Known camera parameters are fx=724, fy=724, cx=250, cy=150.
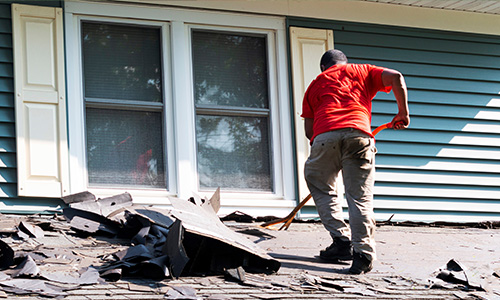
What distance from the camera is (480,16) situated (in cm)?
813

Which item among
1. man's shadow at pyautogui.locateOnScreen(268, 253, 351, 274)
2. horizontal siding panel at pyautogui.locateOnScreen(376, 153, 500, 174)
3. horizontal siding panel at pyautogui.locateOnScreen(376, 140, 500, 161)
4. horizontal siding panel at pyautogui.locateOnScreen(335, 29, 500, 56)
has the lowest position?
man's shadow at pyautogui.locateOnScreen(268, 253, 351, 274)

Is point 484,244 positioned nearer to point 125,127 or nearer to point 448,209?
point 448,209

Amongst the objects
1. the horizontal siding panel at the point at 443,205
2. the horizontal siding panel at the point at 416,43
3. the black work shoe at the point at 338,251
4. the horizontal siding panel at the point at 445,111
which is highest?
the horizontal siding panel at the point at 416,43

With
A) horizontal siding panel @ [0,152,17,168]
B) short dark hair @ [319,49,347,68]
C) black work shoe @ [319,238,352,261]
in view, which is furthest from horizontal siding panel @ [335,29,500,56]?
horizontal siding panel @ [0,152,17,168]

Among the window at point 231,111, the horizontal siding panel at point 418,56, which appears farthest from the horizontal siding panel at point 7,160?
→ the horizontal siding panel at point 418,56

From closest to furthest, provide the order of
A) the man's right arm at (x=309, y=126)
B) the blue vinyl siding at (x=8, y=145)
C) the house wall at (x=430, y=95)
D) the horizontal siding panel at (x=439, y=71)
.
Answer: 1. the man's right arm at (x=309, y=126)
2. the blue vinyl siding at (x=8, y=145)
3. the house wall at (x=430, y=95)
4. the horizontal siding panel at (x=439, y=71)

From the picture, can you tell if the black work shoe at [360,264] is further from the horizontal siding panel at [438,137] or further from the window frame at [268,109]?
the horizontal siding panel at [438,137]

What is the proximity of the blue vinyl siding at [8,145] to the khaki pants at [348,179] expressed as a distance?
2558mm

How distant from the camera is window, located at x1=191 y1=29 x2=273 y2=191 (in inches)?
275

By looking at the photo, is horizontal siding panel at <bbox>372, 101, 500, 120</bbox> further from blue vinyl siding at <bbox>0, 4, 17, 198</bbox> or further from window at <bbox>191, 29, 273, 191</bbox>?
blue vinyl siding at <bbox>0, 4, 17, 198</bbox>

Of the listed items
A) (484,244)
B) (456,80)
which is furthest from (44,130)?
(456,80)

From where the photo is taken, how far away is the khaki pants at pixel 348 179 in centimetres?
465

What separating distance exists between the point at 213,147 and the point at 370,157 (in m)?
2.48

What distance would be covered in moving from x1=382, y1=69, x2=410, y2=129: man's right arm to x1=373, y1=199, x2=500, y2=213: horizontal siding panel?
2.67 meters
